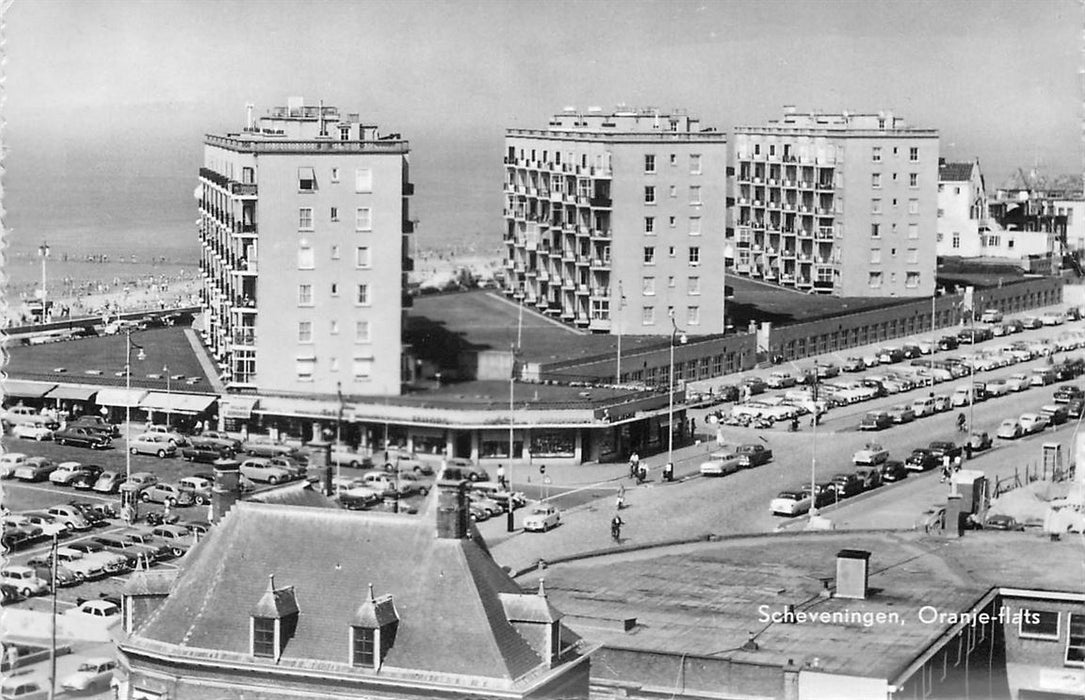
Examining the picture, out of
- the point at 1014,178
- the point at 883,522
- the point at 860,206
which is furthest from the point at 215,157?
the point at 1014,178

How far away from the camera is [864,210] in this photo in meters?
55.1

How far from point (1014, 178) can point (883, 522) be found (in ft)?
148

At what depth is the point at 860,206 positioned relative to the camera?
2169 inches

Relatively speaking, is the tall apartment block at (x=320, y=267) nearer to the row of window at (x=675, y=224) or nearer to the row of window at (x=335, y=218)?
the row of window at (x=335, y=218)

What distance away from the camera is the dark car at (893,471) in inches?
1419

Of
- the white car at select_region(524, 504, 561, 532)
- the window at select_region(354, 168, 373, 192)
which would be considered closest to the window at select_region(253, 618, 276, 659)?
the white car at select_region(524, 504, 561, 532)

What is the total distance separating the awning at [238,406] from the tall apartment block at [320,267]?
336 mm

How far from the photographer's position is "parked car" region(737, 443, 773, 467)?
120 feet

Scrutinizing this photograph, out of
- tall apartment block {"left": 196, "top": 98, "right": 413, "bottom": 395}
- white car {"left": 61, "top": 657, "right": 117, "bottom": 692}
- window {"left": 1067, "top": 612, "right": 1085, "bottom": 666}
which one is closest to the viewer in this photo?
white car {"left": 61, "top": 657, "right": 117, "bottom": 692}

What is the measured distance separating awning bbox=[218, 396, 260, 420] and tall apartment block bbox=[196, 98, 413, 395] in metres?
0.34

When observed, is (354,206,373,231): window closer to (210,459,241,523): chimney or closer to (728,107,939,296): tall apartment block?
(210,459,241,523): chimney

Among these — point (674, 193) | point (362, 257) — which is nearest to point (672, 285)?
point (674, 193)

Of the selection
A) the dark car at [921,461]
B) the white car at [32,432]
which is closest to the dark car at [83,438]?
the white car at [32,432]

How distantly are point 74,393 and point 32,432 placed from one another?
1.81 meters
